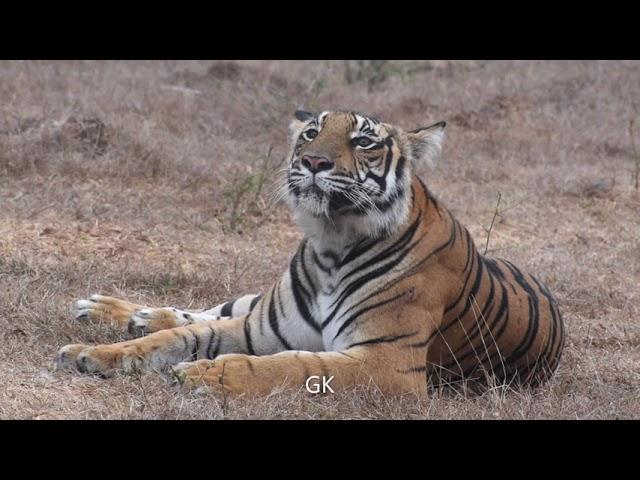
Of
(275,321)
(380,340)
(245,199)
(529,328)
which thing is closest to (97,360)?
(275,321)

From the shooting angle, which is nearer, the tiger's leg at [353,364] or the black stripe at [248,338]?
the tiger's leg at [353,364]

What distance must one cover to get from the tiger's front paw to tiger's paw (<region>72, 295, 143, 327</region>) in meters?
0.63

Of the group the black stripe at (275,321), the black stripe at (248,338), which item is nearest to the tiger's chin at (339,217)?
the black stripe at (275,321)

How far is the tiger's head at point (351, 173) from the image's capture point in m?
4.42

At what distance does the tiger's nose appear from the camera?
439 centimetres

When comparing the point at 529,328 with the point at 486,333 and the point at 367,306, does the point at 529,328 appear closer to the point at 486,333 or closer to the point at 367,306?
the point at 486,333

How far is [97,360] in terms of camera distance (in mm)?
4285

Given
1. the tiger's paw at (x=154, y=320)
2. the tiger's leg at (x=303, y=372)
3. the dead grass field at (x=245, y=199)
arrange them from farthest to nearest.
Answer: the tiger's paw at (x=154, y=320) < the dead grass field at (x=245, y=199) < the tiger's leg at (x=303, y=372)

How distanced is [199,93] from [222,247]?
4361mm

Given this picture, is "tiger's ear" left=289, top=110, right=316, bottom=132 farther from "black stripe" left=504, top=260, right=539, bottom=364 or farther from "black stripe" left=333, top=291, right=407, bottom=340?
"black stripe" left=504, top=260, right=539, bottom=364

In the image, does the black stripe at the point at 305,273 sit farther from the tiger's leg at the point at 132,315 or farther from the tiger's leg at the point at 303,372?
the tiger's leg at the point at 132,315

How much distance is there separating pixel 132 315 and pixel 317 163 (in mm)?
1236

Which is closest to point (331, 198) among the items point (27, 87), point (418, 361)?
point (418, 361)

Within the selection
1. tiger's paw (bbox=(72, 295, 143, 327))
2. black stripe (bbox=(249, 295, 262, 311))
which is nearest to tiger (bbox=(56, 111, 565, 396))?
tiger's paw (bbox=(72, 295, 143, 327))
